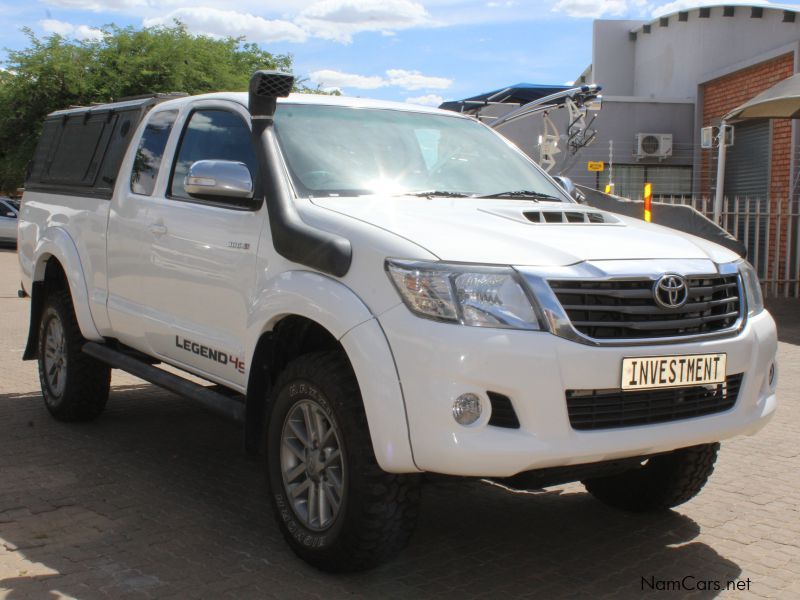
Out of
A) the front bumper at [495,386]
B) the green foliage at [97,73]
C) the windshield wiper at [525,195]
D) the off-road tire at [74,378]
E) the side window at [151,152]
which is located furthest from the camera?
the green foliage at [97,73]

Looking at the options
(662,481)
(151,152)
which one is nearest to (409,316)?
(662,481)

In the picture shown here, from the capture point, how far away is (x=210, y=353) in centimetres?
475

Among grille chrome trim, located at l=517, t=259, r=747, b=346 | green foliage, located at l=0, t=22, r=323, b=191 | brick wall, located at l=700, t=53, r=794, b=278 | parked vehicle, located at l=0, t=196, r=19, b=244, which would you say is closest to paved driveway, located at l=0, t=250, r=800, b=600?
grille chrome trim, located at l=517, t=259, r=747, b=346

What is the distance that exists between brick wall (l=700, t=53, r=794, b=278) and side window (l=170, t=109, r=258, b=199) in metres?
12.9

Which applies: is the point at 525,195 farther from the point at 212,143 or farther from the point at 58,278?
the point at 58,278

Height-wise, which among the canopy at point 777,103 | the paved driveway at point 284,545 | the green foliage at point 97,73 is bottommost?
the paved driveway at point 284,545

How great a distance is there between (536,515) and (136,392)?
4.18 metres

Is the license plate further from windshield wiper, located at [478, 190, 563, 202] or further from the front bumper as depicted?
windshield wiper, located at [478, 190, 563, 202]

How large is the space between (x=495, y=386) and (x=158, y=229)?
256 centimetres

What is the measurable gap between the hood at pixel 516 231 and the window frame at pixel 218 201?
0.38 m

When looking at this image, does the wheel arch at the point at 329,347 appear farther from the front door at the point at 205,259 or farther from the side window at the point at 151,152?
the side window at the point at 151,152

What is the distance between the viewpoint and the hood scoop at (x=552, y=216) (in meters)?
4.07

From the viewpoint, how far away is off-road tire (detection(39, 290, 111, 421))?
20.8ft

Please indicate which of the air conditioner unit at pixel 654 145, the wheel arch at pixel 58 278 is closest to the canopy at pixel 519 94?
the air conditioner unit at pixel 654 145
